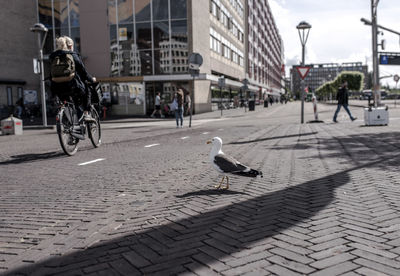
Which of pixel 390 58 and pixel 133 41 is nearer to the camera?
pixel 390 58

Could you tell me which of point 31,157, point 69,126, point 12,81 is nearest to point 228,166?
point 69,126

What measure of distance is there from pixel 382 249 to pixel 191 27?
28790 mm

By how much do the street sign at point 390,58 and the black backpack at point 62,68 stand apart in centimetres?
2442

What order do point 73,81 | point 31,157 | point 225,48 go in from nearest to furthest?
point 73,81
point 31,157
point 225,48

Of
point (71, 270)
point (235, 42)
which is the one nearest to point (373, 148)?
point (71, 270)

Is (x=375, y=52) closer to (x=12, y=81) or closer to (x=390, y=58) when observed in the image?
(x=390, y=58)

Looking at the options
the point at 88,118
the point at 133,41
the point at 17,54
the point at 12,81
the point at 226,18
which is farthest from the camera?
the point at 226,18

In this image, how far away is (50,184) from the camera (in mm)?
4914

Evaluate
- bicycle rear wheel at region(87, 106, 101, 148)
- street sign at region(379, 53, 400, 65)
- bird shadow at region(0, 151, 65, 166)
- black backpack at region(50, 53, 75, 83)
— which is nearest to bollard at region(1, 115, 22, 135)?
bicycle rear wheel at region(87, 106, 101, 148)

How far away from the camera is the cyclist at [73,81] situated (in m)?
6.86

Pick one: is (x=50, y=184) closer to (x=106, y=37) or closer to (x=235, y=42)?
(x=106, y=37)

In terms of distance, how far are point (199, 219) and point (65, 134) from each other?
4.71 meters

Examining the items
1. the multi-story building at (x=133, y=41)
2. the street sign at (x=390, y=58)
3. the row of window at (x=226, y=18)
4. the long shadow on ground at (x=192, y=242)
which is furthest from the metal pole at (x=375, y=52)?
the row of window at (x=226, y=18)

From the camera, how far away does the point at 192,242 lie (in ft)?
9.05
